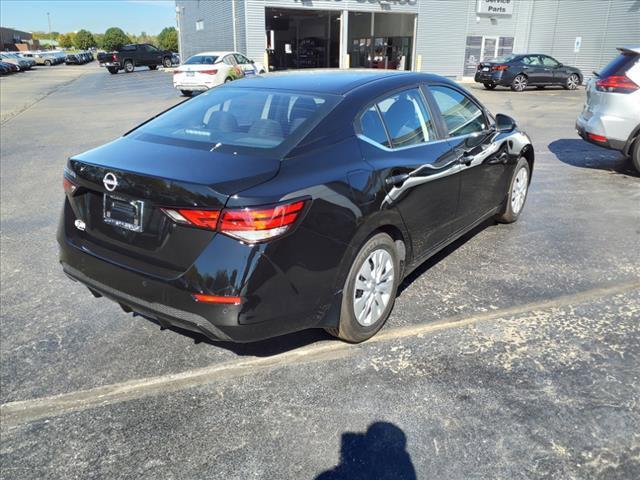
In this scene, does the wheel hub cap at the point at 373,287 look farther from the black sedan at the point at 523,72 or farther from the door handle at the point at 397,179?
the black sedan at the point at 523,72

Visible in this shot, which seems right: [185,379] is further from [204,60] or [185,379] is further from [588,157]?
[204,60]

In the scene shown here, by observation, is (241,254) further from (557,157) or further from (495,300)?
(557,157)

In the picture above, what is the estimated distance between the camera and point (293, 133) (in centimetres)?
299

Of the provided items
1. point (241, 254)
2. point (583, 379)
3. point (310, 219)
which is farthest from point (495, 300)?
point (241, 254)

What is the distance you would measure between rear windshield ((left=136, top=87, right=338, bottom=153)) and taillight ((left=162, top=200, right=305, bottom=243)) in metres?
0.49

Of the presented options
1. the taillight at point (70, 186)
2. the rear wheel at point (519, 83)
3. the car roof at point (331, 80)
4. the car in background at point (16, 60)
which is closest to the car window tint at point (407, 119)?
the car roof at point (331, 80)

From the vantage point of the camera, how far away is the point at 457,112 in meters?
4.29

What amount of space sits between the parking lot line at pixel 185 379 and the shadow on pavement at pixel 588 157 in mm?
6102

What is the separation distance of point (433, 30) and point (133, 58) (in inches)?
963

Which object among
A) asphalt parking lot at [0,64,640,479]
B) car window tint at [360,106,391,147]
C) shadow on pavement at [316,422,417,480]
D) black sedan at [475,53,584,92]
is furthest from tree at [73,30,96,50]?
shadow on pavement at [316,422,417,480]

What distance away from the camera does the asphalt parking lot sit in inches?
96.7

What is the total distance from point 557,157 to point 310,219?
8.12m

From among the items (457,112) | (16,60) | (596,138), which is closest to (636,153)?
(596,138)

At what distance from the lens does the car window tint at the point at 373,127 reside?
10.6 ft
